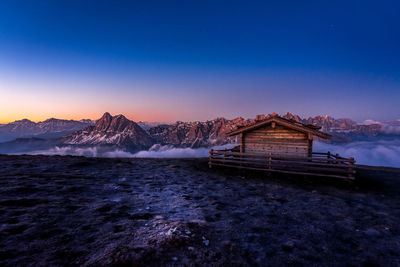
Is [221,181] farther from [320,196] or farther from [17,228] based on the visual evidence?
[17,228]

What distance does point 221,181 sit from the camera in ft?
36.2

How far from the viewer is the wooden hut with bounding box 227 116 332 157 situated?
14.1m

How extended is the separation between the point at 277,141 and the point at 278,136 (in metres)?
0.48

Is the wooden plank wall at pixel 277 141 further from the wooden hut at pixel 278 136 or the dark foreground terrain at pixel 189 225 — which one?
the dark foreground terrain at pixel 189 225

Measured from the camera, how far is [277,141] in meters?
15.5

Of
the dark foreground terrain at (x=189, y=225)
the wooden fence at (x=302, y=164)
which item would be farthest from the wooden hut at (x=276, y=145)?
the dark foreground terrain at (x=189, y=225)

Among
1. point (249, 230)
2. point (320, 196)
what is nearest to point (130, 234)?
point (249, 230)

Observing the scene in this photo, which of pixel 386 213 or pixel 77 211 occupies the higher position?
pixel 77 211

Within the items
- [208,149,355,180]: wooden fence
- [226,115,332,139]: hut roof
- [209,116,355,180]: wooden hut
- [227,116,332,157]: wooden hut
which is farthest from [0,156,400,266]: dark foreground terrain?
[227,116,332,157]: wooden hut

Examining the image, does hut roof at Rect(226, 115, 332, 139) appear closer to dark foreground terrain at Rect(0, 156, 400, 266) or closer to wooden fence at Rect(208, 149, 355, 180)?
wooden fence at Rect(208, 149, 355, 180)

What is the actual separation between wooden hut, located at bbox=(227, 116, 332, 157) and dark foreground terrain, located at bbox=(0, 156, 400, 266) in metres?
5.74

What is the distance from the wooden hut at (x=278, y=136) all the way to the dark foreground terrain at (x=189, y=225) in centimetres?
574

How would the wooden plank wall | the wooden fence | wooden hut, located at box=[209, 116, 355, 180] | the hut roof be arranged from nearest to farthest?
the wooden fence
the hut roof
wooden hut, located at box=[209, 116, 355, 180]
the wooden plank wall

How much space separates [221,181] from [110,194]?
654cm
